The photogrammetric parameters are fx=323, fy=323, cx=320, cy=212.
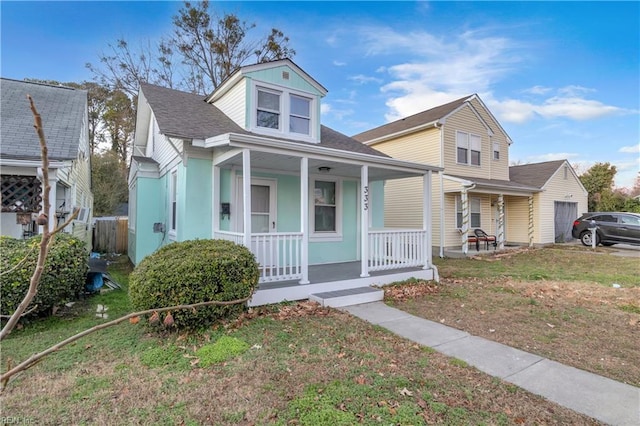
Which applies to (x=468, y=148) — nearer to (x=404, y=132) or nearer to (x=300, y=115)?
(x=404, y=132)

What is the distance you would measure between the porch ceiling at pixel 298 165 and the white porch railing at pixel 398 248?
61.7 inches

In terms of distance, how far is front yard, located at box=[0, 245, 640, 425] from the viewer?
110 inches

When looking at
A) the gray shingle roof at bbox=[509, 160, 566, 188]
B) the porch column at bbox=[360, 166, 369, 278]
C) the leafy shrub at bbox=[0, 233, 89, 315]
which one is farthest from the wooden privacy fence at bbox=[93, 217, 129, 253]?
the gray shingle roof at bbox=[509, 160, 566, 188]

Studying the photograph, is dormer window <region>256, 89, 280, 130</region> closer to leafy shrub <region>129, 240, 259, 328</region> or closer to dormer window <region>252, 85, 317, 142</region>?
dormer window <region>252, 85, 317, 142</region>

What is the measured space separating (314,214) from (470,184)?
24.6 ft

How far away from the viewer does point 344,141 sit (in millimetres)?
9922

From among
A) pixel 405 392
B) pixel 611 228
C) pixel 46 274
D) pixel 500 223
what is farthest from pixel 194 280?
pixel 611 228

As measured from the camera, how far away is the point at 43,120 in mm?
8711

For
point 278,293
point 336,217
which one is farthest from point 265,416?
point 336,217

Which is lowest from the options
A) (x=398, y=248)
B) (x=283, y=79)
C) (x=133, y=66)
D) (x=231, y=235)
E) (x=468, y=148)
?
(x=398, y=248)

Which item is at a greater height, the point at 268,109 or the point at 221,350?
the point at 268,109

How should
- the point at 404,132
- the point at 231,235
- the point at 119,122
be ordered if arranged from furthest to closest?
the point at 119,122, the point at 404,132, the point at 231,235

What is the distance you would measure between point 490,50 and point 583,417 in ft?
37.7

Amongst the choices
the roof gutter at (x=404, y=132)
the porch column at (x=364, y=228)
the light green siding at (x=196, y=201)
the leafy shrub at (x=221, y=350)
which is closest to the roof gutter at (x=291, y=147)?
the porch column at (x=364, y=228)
